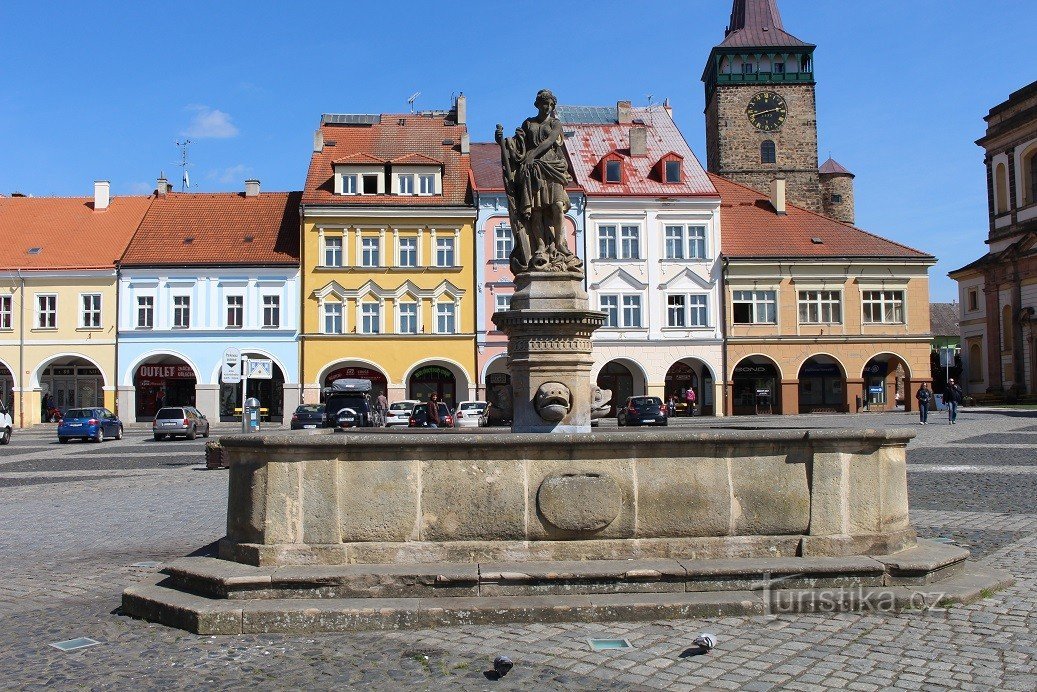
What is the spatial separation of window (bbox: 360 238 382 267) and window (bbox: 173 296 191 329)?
7.88 metres

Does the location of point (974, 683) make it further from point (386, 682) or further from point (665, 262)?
point (665, 262)

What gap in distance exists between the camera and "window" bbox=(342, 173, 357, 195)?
42219 mm

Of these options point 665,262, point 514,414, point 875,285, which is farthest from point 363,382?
point 514,414

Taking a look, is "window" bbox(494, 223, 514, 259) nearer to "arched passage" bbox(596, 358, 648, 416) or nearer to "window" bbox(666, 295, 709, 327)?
"arched passage" bbox(596, 358, 648, 416)

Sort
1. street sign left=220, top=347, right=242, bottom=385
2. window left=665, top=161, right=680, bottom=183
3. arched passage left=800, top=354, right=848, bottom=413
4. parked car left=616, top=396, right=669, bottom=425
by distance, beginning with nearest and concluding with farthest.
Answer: street sign left=220, top=347, right=242, bottom=385, parked car left=616, top=396, right=669, bottom=425, window left=665, top=161, right=680, bottom=183, arched passage left=800, top=354, right=848, bottom=413

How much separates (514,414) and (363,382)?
30405 millimetres

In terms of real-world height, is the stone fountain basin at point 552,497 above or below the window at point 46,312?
below

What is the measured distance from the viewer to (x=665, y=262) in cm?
4278

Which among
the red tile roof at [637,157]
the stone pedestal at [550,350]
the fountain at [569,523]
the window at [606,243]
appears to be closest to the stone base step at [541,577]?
the fountain at [569,523]

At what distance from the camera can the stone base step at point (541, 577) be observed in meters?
6.42

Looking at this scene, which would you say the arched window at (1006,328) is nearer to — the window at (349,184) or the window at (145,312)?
the window at (349,184)

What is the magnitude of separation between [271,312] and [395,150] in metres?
9.51

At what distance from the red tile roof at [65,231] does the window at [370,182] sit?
37.0 ft

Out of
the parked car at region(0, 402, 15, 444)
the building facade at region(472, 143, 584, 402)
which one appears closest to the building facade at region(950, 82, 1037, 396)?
the building facade at region(472, 143, 584, 402)
